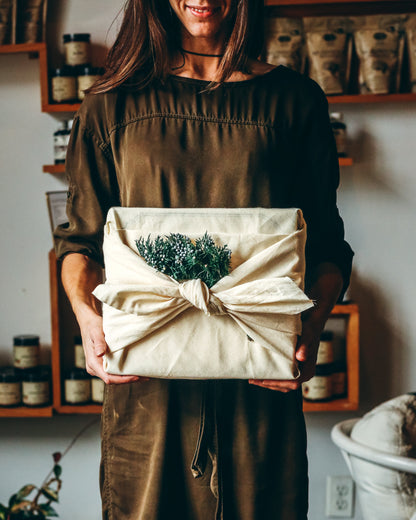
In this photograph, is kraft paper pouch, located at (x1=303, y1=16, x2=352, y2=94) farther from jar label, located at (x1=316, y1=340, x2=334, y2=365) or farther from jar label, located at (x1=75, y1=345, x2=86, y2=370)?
jar label, located at (x1=75, y1=345, x2=86, y2=370)

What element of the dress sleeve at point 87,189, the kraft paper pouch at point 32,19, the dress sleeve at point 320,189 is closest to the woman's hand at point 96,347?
the dress sleeve at point 87,189

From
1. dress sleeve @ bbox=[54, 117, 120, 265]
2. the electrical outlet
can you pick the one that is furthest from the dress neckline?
the electrical outlet

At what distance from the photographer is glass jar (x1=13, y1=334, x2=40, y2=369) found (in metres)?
1.99

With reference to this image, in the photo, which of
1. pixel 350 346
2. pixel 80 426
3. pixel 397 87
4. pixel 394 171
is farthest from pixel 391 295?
pixel 80 426

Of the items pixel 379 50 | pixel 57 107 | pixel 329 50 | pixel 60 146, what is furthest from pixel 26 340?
pixel 379 50

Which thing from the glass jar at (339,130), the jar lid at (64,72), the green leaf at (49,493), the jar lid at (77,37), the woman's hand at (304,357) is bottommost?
the green leaf at (49,493)

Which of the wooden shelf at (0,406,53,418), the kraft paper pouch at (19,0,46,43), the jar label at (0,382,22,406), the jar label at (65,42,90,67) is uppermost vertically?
the kraft paper pouch at (19,0,46,43)

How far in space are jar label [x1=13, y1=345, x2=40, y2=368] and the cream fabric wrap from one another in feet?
4.48

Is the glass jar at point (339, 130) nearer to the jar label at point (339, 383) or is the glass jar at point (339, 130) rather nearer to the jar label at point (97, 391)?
the jar label at point (339, 383)

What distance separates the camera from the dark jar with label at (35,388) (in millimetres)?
1964

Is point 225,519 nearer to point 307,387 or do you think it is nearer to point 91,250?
point 91,250

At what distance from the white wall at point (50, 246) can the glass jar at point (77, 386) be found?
23 cm

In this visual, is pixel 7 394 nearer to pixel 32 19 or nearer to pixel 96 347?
pixel 32 19

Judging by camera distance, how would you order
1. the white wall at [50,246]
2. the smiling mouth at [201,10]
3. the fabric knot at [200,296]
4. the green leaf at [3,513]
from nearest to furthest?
1. the fabric knot at [200,296]
2. the smiling mouth at [201,10]
3. the green leaf at [3,513]
4. the white wall at [50,246]
